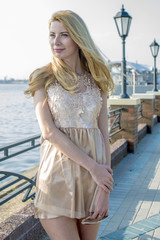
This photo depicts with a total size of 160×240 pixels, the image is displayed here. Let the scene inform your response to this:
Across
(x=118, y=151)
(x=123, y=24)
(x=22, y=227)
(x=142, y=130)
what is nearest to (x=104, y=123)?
(x=22, y=227)

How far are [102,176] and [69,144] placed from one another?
263mm

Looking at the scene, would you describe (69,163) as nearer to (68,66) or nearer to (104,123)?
(104,123)

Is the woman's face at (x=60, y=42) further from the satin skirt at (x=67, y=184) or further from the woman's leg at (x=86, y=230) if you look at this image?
the woman's leg at (x=86, y=230)

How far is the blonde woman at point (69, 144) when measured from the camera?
6.10ft

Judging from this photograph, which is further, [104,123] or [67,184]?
[104,123]

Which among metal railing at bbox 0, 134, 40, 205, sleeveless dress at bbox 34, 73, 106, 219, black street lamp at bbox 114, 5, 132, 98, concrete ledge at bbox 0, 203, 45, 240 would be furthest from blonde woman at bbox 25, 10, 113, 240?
black street lamp at bbox 114, 5, 132, 98

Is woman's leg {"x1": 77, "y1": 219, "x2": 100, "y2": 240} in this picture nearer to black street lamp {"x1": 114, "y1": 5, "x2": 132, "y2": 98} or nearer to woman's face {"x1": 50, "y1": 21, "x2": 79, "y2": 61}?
woman's face {"x1": 50, "y1": 21, "x2": 79, "y2": 61}

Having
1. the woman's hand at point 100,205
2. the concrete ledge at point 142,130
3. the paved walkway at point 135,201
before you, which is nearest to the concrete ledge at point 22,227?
the paved walkway at point 135,201

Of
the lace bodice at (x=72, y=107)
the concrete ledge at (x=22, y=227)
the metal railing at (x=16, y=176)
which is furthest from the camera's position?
the metal railing at (x=16, y=176)

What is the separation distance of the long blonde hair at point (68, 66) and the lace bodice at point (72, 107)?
4 centimetres

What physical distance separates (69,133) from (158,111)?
1363cm

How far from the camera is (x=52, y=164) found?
1893 mm

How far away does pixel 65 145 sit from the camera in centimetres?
185

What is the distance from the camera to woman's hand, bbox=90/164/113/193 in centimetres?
187
